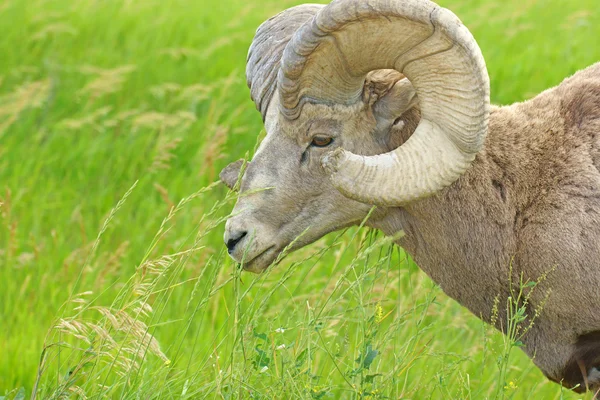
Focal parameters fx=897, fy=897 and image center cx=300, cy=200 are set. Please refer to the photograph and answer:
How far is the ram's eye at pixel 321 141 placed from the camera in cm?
402

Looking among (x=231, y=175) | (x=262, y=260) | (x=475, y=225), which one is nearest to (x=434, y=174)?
(x=475, y=225)

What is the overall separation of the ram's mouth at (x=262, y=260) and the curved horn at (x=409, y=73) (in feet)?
1.82

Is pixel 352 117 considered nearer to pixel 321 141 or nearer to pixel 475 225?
pixel 321 141

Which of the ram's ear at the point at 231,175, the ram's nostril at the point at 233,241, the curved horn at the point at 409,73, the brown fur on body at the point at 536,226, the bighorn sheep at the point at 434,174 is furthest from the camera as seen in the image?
the ram's ear at the point at 231,175

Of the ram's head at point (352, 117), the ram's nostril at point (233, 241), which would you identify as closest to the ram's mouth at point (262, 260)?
the ram's head at point (352, 117)

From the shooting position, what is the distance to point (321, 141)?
403cm

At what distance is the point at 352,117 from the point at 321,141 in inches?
6.9

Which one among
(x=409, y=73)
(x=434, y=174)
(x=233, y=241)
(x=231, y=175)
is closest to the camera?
(x=434, y=174)

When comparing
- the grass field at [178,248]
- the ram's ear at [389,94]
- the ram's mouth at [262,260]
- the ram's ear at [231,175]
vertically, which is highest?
the ram's ear at [389,94]

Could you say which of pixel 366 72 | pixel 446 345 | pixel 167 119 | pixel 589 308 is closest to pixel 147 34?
pixel 167 119

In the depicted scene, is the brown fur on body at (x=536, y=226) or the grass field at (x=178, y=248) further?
the brown fur on body at (x=536, y=226)

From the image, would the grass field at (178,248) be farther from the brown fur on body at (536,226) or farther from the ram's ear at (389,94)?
the ram's ear at (389,94)

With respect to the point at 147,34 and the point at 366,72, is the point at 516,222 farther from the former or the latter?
the point at 147,34

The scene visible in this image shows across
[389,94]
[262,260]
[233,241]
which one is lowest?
[262,260]
